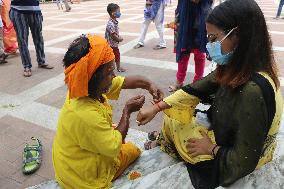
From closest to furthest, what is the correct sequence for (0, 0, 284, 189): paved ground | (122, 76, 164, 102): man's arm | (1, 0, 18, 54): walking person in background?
(122, 76, 164, 102): man's arm → (0, 0, 284, 189): paved ground → (1, 0, 18, 54): walking person in background

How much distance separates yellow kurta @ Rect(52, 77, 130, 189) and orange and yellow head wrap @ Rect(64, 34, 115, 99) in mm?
132

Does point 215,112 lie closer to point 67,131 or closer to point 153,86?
point 153,86

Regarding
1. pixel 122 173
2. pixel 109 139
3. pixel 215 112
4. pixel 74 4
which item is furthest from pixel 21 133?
pixel 74 4

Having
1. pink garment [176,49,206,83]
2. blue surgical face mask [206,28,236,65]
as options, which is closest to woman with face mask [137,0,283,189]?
blue surgical face mask [206,28,236,65]

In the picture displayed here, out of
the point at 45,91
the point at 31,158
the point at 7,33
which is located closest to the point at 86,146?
the point at 31,158

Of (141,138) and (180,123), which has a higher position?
(180,123)

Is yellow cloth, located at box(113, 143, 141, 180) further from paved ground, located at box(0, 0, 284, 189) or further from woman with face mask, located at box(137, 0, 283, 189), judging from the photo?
paved ground, located at box(0, 0, 284, 189)

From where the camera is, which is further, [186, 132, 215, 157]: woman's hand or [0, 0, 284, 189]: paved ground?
[0, 0, 284, 189]: paved ground

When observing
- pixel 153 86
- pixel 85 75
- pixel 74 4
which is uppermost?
pixel 85 75

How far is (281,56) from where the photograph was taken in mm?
6262

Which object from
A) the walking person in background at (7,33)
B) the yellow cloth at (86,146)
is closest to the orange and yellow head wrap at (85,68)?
the yellow cloth at (86,146)

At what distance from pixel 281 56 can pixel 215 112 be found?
4.86 m

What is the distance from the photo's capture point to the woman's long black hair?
1696 millimetres

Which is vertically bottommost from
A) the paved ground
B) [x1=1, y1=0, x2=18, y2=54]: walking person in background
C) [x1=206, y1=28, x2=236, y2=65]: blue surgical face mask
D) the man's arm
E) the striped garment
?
the paved ground
